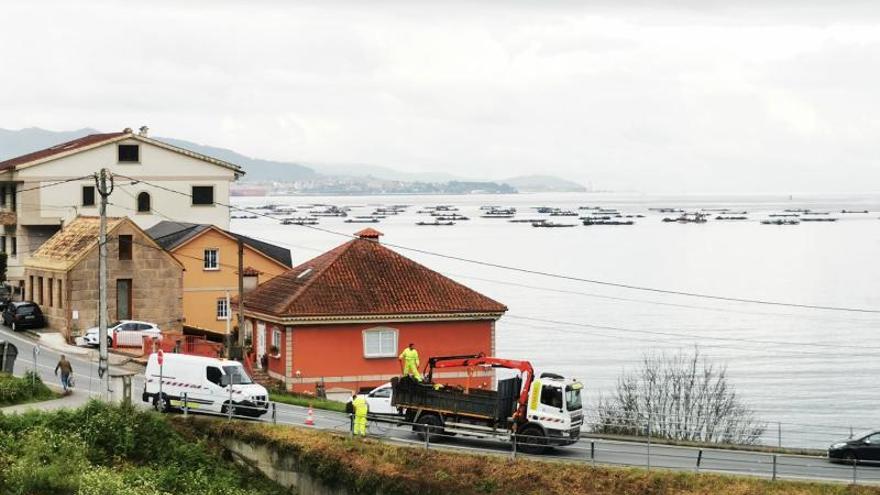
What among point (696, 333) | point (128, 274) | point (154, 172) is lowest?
point (696, 333)

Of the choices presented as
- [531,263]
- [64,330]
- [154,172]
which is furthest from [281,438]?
[531,263]

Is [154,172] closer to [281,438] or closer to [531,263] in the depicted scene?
[281,438]

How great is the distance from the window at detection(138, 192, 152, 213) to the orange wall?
31840mm

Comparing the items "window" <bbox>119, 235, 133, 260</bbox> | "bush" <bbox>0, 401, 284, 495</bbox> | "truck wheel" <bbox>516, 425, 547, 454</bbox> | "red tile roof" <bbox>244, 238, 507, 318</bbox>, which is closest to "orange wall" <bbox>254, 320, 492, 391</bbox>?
"red tile roof" <bbox>244, 238, 507, 318</bbox>

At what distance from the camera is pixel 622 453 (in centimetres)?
3903

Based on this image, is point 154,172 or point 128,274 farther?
point 154,172

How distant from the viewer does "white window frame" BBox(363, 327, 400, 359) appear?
57.8m

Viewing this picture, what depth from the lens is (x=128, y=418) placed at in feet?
139

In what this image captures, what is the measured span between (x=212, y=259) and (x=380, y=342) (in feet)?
68.8

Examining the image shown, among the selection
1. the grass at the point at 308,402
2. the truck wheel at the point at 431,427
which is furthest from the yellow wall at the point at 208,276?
the truck wheel at the point at 431,427

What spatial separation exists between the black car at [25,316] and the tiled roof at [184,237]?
29.3 feet

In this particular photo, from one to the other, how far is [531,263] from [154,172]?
11128 centimetres

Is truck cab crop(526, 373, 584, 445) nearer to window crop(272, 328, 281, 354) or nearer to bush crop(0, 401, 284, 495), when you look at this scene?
bush crop(0, 401, 284, 495)

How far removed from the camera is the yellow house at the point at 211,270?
246 feet
